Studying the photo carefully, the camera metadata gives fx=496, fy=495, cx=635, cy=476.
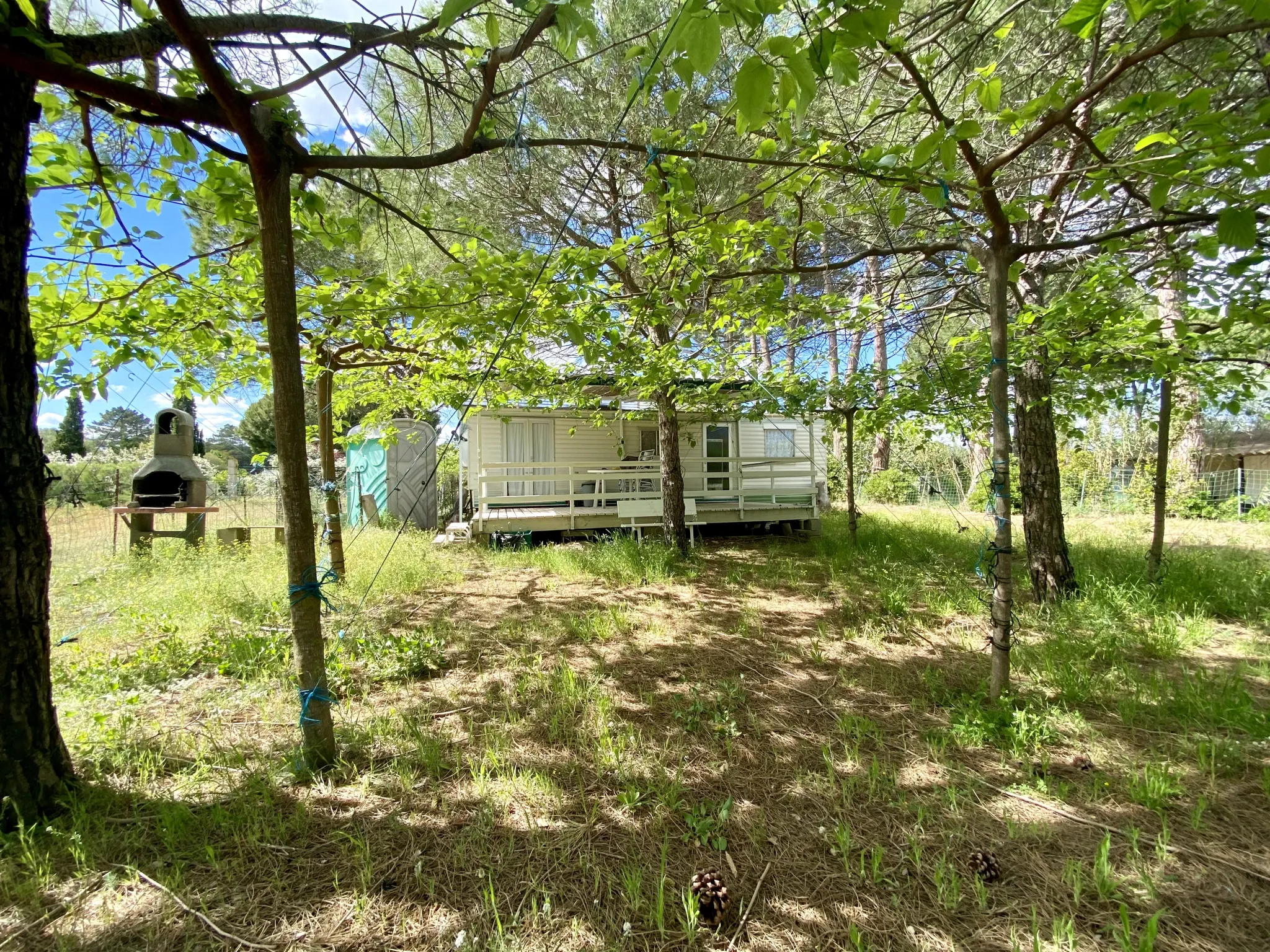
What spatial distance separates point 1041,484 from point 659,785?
15.2 ft

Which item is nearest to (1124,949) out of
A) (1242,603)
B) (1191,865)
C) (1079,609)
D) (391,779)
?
(1191,865)

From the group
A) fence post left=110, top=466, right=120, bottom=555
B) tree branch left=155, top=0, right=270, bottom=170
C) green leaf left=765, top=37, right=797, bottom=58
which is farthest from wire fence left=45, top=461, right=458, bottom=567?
green leaf left=765, top=37, right=797, bottom=58

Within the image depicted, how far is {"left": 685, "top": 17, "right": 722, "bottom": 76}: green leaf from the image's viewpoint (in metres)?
1.04

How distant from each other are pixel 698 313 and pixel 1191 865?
3.82 metres

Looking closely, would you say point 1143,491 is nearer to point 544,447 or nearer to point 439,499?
point 544,447

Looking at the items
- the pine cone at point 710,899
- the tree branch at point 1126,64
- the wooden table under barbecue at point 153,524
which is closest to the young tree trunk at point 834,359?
the tree branch at point 1126,64

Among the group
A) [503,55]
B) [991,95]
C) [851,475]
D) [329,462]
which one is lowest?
[851,475]

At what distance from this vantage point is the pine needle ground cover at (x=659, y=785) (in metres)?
1.50

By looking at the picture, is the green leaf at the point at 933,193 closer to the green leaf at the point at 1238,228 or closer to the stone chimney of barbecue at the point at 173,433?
the green leaf at the point at 1238,228

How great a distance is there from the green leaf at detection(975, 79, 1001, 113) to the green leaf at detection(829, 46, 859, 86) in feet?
2.48

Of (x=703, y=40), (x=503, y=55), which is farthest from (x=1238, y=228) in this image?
(x=503, y=55)

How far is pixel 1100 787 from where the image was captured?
2.04m

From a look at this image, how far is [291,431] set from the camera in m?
2.12

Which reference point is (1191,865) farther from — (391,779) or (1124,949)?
(391,779)
